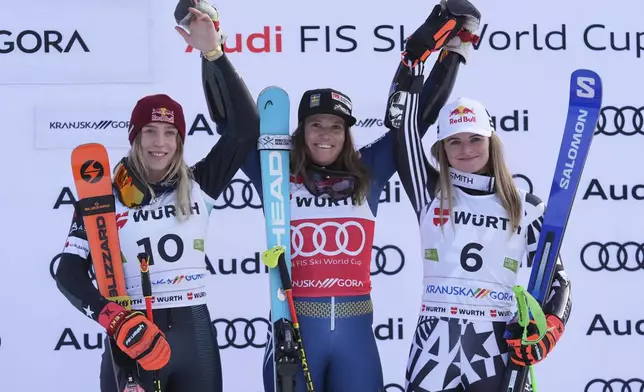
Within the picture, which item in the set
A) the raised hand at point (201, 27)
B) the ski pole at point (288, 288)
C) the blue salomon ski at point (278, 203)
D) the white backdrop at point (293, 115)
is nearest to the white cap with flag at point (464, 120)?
the blue salomon ski at point (278, 203)

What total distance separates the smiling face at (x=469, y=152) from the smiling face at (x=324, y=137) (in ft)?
1.47

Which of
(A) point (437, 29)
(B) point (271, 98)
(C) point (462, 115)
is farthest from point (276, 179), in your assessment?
(A) point (437, 29)

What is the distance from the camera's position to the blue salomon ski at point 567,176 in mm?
2826

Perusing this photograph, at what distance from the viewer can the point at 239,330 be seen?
427 centimetres

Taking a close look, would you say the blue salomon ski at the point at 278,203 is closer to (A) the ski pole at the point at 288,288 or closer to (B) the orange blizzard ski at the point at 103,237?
(A) the ski pole at the point at 288,288

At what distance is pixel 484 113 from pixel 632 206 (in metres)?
1.77

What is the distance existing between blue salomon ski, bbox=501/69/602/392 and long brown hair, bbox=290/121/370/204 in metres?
0.70

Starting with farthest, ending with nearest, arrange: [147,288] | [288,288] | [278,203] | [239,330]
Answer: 1. [239,330]
2. [278,203]
3. [288,288]
4. [147,288]

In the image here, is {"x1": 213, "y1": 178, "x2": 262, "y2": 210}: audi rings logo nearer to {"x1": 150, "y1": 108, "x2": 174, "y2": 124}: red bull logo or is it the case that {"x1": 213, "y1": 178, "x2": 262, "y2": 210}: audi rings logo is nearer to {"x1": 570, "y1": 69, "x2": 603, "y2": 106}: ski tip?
{"x1": 150, "y1": 108, "x2": 174, "y2": 124}: red bull logo

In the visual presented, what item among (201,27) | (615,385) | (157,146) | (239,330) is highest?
(201,27)

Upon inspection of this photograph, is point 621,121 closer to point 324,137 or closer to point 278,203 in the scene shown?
point 324,137

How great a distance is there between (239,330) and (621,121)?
2.40m

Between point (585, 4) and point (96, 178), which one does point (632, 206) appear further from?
point (96, 178)

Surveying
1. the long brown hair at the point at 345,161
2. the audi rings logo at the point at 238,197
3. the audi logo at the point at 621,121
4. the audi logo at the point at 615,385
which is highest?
the audi logo at the point at 621,121
